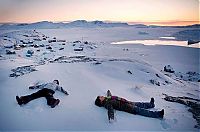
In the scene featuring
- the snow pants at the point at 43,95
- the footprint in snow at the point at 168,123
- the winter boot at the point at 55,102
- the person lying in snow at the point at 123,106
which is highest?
the snow pants at the point at 43,95

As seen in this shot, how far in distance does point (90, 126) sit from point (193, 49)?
593 cm

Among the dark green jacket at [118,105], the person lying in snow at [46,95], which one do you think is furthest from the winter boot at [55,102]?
the dark green jacket at [118,105]

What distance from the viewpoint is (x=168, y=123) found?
3.00 metres

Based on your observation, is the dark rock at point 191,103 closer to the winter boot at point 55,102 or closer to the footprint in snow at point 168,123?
the footprint in snow at point 168,123

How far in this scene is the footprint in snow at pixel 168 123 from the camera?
2951mm

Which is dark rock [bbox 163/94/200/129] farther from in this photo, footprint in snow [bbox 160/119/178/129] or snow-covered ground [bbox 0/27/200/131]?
footprint in snow [bbox 160/119/178/129]

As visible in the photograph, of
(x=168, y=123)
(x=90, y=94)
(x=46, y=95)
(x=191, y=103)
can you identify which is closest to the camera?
(x=168, y=123)

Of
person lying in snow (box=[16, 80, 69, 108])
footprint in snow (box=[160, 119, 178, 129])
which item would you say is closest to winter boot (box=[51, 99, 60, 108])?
person lying in snow (box=[16, 80, 69, 108])

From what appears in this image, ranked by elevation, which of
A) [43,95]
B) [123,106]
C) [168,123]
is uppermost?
[43,95]

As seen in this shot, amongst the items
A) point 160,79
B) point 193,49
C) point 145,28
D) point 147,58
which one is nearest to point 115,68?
point 160,79

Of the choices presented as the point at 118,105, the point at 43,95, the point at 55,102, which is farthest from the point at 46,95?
the point at 118,105

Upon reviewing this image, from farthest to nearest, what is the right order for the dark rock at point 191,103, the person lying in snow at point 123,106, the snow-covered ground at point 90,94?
the dark rock at point 191,103 < the person lying in snow at point 123,106 < the snow-covered ground at point 90,94

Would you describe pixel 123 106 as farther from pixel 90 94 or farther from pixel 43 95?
pixel 43 95

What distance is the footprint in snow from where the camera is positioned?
2.95 meters
